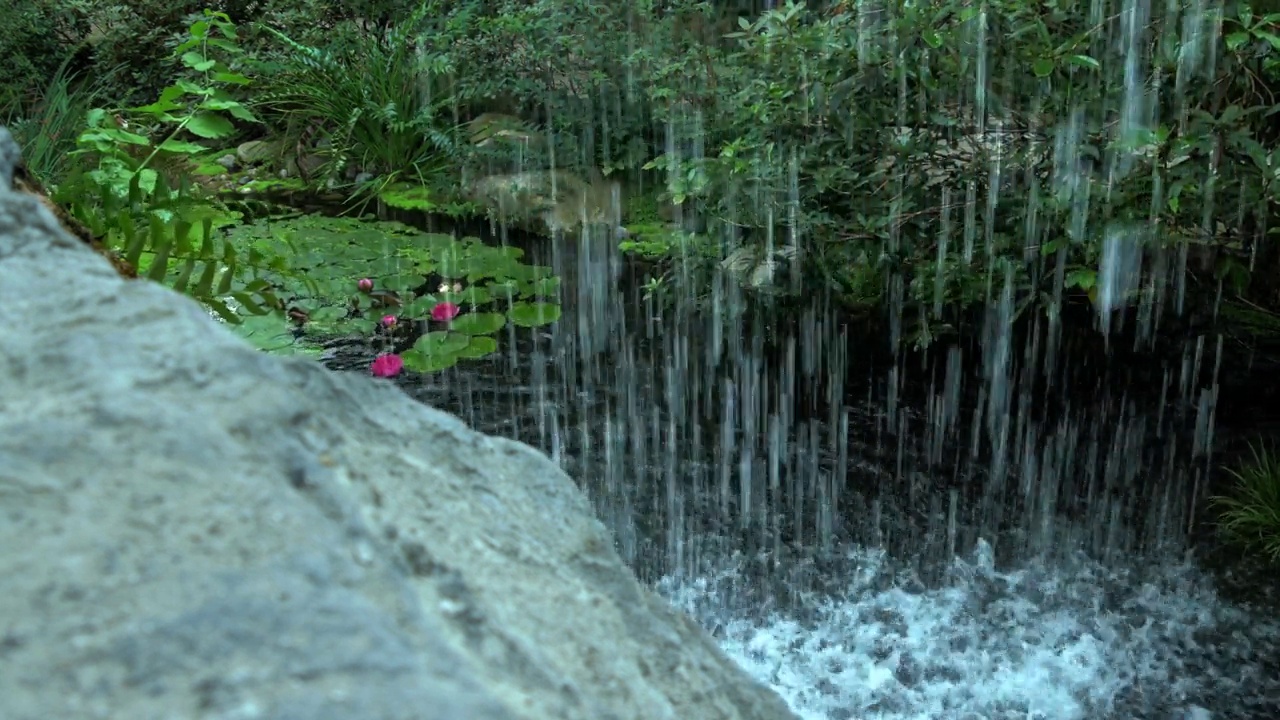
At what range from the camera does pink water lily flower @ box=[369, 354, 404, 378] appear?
18.6ft

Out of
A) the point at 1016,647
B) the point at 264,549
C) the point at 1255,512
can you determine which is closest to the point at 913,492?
the point at 1016,647

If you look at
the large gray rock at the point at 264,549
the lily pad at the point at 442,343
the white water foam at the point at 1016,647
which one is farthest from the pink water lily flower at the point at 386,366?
the large gray rock at the point at 264,549

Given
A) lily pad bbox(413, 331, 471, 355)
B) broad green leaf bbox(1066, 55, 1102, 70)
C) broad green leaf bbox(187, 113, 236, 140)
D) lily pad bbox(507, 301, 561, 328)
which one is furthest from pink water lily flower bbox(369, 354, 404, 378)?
broad green leaf bbox(1066, 55, 1102, 70)

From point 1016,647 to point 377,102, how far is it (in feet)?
24.2

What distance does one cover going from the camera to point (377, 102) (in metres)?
9.52

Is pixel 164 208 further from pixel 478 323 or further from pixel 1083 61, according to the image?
pixel 1083 61

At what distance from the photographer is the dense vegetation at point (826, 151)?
13.0 feet

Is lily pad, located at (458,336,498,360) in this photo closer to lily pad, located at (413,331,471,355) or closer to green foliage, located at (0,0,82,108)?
lily pad, located at (413,331,471,355)

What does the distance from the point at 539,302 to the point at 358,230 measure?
6.70ft

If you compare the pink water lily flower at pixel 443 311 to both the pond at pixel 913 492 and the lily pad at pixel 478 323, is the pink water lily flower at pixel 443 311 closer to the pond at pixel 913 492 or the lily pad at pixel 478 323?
the lily pad at pixel 478 323

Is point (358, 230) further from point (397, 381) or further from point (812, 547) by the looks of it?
point (812, 547)

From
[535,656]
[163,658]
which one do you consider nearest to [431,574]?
[535,656]

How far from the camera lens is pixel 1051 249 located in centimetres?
434

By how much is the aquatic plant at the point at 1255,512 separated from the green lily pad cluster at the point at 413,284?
11.9 feet
